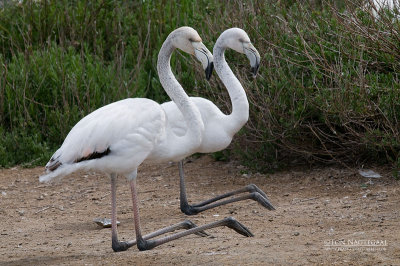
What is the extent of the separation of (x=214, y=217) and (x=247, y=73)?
6.22 feet

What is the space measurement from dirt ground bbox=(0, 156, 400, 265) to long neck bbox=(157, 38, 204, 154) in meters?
0.74

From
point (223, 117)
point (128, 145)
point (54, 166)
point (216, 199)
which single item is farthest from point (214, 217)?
point (54, 166)

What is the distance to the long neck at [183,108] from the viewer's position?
5.14 meters

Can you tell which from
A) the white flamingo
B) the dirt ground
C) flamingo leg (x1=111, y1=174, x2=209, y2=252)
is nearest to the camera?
the dirt ground

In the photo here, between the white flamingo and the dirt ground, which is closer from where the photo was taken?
the dirt ground

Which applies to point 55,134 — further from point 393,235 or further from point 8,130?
point 393,235

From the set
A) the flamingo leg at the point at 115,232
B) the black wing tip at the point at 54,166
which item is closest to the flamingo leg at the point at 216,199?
the flamingo leg at the point at 115,232

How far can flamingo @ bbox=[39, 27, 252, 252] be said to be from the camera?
16.0 ft

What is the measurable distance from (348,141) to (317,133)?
372 millimetres

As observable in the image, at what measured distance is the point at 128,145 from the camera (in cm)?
486

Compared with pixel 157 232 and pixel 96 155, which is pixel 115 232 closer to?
pixel 157 232

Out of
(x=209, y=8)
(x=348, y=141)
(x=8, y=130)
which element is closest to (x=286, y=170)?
(x=348, y=141)

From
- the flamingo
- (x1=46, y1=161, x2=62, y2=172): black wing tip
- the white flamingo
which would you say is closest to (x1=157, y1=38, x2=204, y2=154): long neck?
the flamingo

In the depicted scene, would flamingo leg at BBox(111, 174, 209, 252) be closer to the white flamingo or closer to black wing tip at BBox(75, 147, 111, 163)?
black wing tip at BBox(75, 147, 111, 163)
